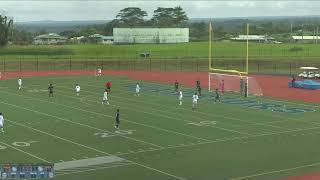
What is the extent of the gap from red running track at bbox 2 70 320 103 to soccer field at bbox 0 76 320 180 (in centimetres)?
372

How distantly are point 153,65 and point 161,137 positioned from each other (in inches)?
2007

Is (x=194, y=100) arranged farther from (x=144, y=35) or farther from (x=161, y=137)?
(x=144, y=35)

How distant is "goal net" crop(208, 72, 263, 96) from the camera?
46.2 m

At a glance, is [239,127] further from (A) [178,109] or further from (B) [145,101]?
(B) [145,101]

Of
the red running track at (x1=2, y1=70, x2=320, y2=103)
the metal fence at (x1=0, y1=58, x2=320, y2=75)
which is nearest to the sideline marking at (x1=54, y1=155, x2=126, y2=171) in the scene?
the red running track at (x1=2, y1=70, x2=320, y2=103)

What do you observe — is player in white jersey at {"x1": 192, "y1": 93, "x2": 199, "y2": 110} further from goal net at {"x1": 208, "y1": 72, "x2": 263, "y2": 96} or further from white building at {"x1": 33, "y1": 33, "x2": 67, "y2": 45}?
white building at {"x1": 33, "y1": 33, "x2": 67, "y2": 45}

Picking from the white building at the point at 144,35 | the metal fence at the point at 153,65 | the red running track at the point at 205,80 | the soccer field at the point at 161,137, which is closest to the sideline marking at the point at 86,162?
the soccer field at the point at 161,137

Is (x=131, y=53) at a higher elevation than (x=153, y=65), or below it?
higher

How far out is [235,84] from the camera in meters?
49.8

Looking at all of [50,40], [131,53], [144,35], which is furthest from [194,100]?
[50,40]

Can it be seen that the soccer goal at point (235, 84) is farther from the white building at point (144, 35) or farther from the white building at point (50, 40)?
the white building at point (50, 40)

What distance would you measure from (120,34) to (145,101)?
3865 inches

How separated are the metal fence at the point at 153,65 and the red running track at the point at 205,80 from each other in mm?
4810

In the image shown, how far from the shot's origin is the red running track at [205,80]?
148 ft
